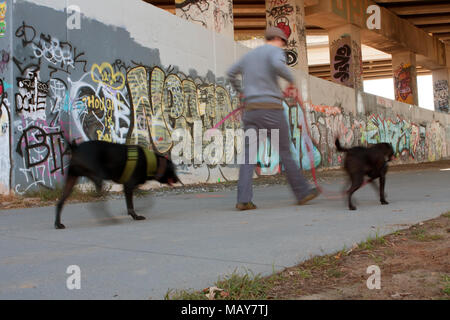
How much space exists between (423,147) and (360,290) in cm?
2808

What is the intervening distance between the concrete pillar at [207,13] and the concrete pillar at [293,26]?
4.72m

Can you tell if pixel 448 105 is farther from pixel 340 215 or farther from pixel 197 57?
pixel 340 215

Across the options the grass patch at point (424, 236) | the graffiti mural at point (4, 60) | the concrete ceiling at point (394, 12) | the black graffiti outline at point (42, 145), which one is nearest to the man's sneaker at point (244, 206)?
the grass patch at point (424, 236)

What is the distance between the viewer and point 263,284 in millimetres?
2127

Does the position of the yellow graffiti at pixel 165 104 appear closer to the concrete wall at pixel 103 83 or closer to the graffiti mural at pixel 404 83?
the concrete wall at pixel 103 83

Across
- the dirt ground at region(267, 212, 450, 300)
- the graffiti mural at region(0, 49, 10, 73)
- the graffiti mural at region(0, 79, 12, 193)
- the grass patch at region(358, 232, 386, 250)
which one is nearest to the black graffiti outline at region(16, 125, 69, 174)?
the graffiti mural at region(0, 79, 12, 193)

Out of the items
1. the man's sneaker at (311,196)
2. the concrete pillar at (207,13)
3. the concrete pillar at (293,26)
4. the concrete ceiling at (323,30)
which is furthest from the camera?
the concrete ceiling at (323,30)

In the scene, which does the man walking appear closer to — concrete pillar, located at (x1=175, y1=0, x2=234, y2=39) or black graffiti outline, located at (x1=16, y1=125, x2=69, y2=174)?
black graffiti outline, located at (x1=16, y1=125, x2=69, y2=174)

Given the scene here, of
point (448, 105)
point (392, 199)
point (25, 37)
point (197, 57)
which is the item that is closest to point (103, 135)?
point (25, 37)

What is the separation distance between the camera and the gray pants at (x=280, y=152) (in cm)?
518

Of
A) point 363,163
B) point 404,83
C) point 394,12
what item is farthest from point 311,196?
point 404,83

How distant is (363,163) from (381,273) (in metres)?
2.73

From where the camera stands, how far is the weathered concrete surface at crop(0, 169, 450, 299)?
223cm
